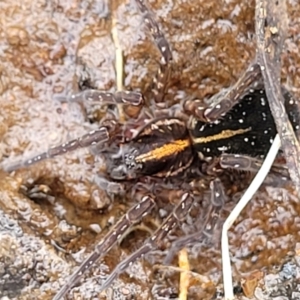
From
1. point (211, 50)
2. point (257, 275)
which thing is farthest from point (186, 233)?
point (211, 50)

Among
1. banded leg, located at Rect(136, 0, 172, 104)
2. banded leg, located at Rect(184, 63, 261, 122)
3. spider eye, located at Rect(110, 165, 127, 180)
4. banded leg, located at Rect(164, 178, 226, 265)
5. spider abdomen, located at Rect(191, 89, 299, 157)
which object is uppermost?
banded leg, located at Rect(136, 0, 172, 104)

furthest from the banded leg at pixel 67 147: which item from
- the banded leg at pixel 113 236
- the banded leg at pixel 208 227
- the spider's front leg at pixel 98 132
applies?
the banded leg at pixel 208 227

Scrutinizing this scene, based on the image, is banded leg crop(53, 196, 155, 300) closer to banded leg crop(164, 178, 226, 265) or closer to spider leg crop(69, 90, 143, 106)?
banded leg crop(164, 178, 226, 265)

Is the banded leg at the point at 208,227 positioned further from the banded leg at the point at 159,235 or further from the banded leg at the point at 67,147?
the banded leg at the point at 67,147

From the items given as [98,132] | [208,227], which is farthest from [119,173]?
[208,227]

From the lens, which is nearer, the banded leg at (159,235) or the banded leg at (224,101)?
the banded leg at (159,235)

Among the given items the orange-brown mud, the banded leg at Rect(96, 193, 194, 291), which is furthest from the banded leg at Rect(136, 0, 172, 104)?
the banded leg at Rect(96, 193, 194, 291)
